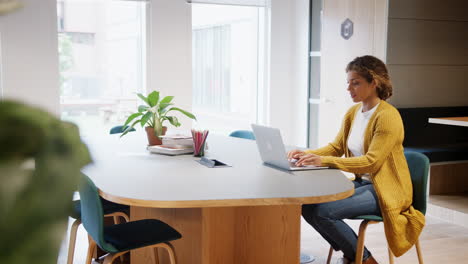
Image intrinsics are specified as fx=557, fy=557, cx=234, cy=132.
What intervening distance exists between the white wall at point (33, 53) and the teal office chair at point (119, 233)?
4.34 metres

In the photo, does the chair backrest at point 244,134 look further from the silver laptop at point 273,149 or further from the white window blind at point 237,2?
the white window blind at point 237,2

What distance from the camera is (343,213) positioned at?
3027 millimetres

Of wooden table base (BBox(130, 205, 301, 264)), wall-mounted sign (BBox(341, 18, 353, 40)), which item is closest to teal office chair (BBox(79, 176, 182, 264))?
wooden table base (BBox(130, 205, 301, 264))

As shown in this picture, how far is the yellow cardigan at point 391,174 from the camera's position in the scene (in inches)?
115

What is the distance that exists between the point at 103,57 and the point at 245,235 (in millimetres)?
5166

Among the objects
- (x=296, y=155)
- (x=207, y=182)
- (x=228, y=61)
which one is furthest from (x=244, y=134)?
(x=228, y=61)

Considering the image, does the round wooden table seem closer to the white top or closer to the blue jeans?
the blue jeans

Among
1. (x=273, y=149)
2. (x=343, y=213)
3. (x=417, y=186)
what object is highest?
(x=273, y=149)

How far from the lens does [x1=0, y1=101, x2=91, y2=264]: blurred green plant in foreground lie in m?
0.11

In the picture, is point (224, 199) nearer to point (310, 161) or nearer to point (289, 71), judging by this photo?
point (310, 161)

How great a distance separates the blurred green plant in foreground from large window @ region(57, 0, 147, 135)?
7.10 meters

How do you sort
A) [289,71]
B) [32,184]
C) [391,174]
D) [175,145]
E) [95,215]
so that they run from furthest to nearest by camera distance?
[289,71], [175,145], [391,174], [95,215], [32,184]

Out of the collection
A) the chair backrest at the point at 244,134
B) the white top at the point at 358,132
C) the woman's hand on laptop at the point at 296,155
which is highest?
the white top at the point at 358,132

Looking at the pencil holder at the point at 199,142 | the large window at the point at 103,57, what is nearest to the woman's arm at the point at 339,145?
the pencil holder at the point at 199,142
